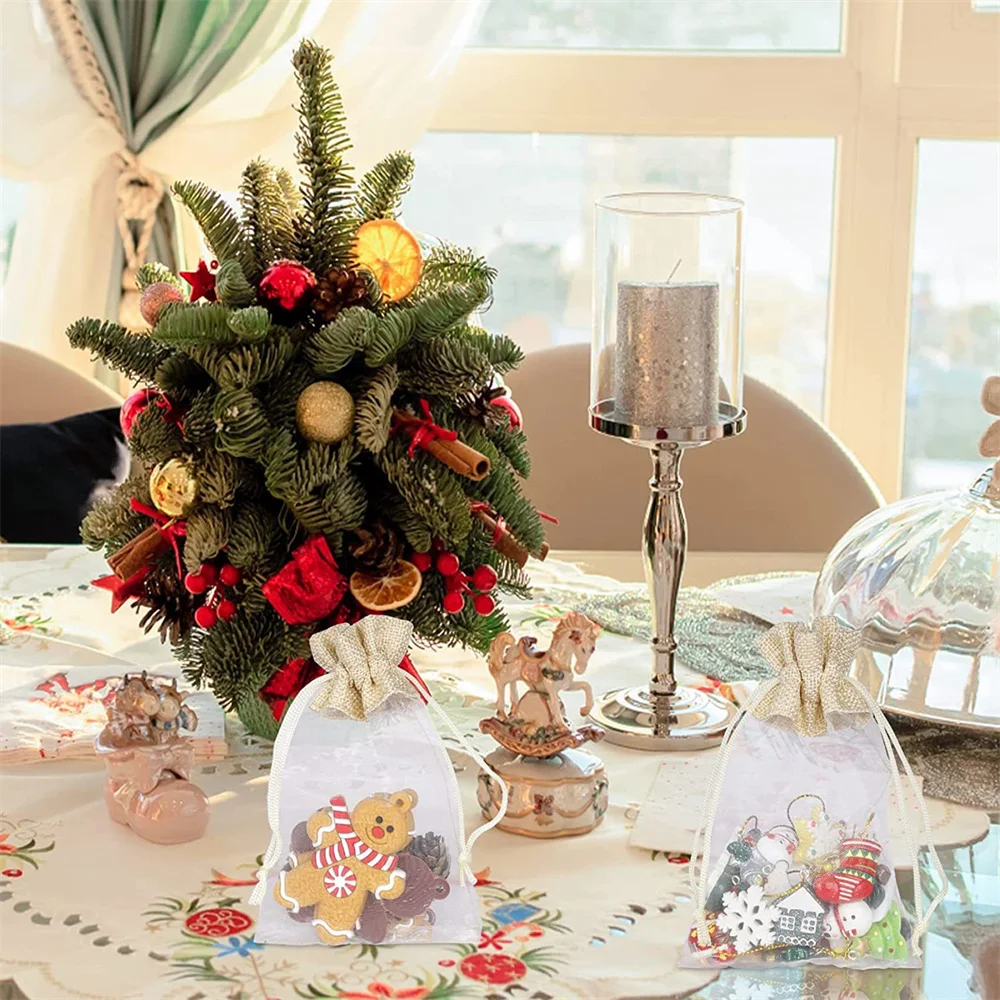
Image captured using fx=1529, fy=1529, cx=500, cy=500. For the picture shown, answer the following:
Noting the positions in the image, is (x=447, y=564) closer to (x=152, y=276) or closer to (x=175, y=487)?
(x=175, y=487)

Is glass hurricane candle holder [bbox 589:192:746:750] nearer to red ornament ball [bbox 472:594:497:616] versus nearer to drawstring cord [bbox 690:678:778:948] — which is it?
red ornament ball [bbox 472:594:497:616]

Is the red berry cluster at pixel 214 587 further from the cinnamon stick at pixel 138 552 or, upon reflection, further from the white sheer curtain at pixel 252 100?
the white sheer curtain at pixel 252 100

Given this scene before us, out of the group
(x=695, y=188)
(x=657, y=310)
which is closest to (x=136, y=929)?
(x=657, y=310)

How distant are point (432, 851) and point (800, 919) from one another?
0.20 meters

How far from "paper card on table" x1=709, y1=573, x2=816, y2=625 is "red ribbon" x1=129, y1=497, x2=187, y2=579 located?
1.88 feet

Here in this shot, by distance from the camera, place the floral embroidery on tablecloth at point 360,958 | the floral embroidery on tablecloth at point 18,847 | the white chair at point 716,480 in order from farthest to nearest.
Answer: the white chair at point 716,480, the floral embroidery on tablecloth at point 18,847, the floral embroidery on tablecloth at point 360,958

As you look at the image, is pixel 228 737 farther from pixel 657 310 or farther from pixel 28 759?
pixel 657 310

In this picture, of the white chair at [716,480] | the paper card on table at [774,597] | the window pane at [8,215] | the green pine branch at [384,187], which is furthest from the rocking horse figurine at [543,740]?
the window pane at [8,215]

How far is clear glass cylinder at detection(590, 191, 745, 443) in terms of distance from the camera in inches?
41.6

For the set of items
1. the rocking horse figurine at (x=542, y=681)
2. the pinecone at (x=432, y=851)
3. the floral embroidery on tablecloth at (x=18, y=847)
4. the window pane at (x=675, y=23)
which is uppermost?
the window pane at (x=675, y=23)

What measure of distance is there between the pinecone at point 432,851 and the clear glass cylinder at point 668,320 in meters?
0.35

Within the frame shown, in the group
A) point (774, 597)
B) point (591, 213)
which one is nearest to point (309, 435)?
point (774, 597)

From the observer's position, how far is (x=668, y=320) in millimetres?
1055

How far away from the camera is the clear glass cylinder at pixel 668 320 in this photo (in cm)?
106
